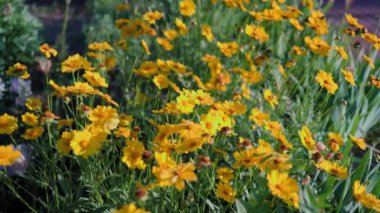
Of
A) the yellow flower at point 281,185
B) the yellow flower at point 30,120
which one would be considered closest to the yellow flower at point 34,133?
the yellow flower at point 30,120

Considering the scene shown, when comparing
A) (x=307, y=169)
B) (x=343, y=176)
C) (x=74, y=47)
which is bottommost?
(x=74, y=47)

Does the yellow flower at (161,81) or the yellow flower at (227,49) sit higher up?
the yellow flower at (227,49)

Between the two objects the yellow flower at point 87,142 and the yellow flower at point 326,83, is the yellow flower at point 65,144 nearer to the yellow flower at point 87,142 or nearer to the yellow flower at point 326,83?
the yellow flower at point 87,142

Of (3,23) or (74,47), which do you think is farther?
(74,47)

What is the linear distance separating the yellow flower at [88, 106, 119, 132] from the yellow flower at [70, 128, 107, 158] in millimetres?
61

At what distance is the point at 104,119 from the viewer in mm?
1443

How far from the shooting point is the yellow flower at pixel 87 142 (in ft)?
4.34

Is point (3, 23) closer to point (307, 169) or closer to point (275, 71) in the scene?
point (275, 71)

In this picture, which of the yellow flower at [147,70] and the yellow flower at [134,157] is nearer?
the yellow flower at [134,157]

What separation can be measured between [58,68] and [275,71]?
3.92 feet

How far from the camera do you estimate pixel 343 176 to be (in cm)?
134

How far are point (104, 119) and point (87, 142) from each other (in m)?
0.12

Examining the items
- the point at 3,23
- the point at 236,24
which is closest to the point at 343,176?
the point at 236,24

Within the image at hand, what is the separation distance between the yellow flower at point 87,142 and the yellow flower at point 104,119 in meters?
0.06
